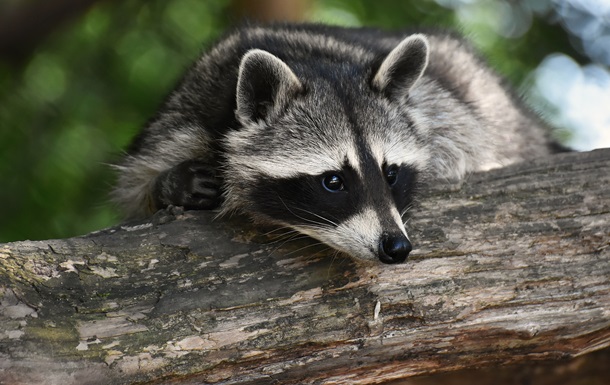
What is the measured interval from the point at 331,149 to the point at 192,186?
0.97 meters

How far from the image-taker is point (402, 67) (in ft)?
14.5

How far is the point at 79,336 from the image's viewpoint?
11.3 ft

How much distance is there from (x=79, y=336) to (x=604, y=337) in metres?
2.79

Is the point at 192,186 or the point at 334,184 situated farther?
the point at 192,186

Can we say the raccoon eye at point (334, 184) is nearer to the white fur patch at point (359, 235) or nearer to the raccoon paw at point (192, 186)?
the white fur patch at point (359, 235)

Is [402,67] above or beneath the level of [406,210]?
above

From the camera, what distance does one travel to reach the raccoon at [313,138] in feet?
13.0

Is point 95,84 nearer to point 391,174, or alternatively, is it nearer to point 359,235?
point 391,174

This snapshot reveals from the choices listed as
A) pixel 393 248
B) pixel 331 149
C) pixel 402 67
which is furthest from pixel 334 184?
pixel 402 67

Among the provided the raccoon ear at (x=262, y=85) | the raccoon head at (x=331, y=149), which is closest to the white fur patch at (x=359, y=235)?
the raccoon head at (x=331, y=149)

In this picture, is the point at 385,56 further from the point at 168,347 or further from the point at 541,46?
the point at 541,46

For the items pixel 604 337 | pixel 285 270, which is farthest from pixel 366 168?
pixel 604 337

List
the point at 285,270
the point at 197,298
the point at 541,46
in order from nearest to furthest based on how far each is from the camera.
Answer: the point at 197,298 < the point at 285,270 < the point at 541,46

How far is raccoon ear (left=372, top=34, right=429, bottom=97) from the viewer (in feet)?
13.9
